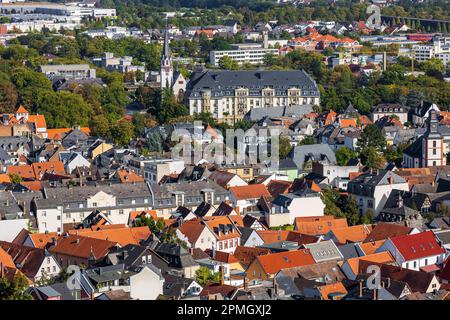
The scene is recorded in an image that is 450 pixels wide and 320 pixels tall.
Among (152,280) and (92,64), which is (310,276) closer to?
(152,280)

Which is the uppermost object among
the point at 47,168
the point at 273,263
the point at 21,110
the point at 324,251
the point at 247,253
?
the point at 273,263

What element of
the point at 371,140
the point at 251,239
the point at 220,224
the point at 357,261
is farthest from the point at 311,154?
the point at 357,261

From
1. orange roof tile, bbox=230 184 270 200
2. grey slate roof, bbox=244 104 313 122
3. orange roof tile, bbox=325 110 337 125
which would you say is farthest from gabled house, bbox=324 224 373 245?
grey slate roof, bbox=244 104 313 122

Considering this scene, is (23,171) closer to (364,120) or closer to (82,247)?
(82,247)

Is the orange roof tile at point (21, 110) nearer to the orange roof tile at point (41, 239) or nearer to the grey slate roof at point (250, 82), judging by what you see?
the grey slate roof at point (250, 82)

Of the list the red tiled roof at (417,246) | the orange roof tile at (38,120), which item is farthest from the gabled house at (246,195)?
the orange roof tile at (38,120)
